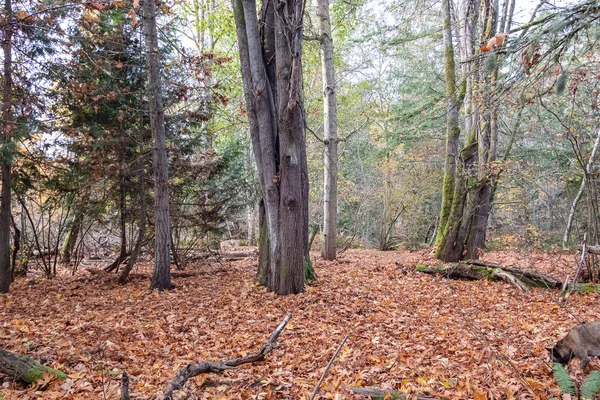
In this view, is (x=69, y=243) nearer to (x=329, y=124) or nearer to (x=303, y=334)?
(x=329, y=124)

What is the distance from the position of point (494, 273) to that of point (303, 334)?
15.5 feet

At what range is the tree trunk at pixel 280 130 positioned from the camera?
6.15 m

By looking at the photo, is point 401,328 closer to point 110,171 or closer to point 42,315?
point 42,315

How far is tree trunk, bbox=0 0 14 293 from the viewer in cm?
599

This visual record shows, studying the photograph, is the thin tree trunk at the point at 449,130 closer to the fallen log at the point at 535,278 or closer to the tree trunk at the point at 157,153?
the fallen log at the point at 535,278

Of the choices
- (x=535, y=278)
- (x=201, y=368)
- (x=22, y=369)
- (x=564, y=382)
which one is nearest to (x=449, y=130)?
(x=535, y=278)

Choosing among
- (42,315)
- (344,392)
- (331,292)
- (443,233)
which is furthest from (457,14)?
(42,315)

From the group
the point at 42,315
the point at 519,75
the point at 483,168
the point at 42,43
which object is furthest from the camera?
the point at 483,168

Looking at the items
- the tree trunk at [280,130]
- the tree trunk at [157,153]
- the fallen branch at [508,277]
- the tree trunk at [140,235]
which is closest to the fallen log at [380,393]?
the tree trunk at [280,130]

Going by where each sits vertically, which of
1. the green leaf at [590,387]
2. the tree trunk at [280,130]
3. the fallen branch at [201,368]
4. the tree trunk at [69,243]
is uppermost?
the tree trunk at [280,130]

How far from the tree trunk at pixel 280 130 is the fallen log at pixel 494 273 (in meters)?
3.44

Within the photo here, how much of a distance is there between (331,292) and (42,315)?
4.65 m

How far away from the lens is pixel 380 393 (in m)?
2.89

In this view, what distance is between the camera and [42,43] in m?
6.80
